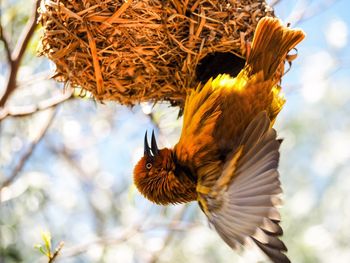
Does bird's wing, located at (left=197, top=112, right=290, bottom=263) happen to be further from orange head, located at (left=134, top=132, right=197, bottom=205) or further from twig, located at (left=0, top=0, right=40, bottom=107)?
twig, located at (left=0, top=0, right=40, bottom=107)

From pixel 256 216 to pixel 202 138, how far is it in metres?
0.36

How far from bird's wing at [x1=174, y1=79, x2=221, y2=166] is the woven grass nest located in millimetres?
83

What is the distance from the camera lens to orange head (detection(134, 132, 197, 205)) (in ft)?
7.59

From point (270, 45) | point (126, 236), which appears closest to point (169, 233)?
point (126, 236)

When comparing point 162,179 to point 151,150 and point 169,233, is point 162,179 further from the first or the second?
point 169,233

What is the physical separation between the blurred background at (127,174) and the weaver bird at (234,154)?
0.57m

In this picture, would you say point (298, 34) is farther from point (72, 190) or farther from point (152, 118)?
point (72, 190)

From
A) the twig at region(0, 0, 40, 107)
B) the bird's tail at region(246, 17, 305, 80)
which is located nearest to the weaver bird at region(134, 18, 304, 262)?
the bird's tail at region(246, 17, 305, 80)

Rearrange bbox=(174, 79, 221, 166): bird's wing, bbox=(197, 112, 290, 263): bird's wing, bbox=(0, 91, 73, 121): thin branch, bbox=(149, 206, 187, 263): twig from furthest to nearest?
1. bbox=(149, 206, 187, 263): twig
2. bbox=(0, 91, 73, 121): thin branch
3. bbox=(174, 79, 221, 166): bird's wing
4. bbox=(197, 112, 290, 263): bird's wing

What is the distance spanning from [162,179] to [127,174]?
3.53 metres

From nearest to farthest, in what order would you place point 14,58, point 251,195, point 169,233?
point 251,195 → point 14,58 → point 169,233

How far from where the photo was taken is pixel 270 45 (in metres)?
2.27

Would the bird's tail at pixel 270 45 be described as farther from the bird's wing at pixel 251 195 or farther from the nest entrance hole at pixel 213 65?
the bird's wing at pixel 251 195

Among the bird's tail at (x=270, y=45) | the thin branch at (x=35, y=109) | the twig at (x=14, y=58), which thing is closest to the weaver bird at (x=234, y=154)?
the bird's tail at (x=270, y=45)
